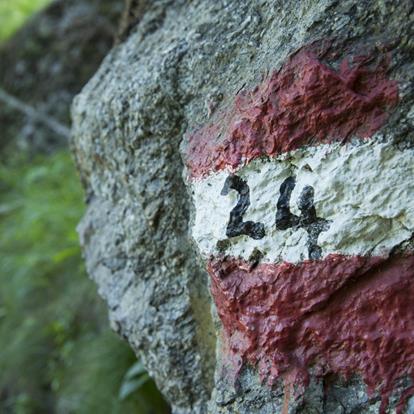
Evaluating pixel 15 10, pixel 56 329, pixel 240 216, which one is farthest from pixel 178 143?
pixel 15 10

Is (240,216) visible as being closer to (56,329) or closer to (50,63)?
(56,329)

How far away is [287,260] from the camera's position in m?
0.80

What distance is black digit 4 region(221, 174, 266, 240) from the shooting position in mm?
830

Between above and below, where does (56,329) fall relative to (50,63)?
below

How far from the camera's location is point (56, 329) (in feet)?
6.93

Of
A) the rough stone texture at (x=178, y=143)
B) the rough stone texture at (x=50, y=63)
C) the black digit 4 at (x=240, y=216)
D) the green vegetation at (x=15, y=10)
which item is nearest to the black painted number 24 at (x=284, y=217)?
the black digit 4 at (x=240, y=216)

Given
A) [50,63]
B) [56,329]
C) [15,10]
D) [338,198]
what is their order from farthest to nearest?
[15,10], [50,63], [56,329], [338,198]

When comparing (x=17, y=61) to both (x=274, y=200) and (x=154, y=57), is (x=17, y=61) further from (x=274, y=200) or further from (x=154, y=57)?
(x=274, y=200)

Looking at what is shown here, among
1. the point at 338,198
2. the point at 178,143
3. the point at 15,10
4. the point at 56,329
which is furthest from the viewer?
the point at 15,10

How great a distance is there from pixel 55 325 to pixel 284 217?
150cm

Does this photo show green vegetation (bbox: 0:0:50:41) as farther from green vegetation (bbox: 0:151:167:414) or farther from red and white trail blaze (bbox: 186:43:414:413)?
red and white trail blaze (bbox: 186:43:414:413)

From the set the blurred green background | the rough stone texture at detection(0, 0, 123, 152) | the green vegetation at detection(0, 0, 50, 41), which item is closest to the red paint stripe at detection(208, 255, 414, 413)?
the blurred green background

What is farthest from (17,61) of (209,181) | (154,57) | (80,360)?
(209,181)

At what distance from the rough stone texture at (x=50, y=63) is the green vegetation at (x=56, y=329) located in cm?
43
